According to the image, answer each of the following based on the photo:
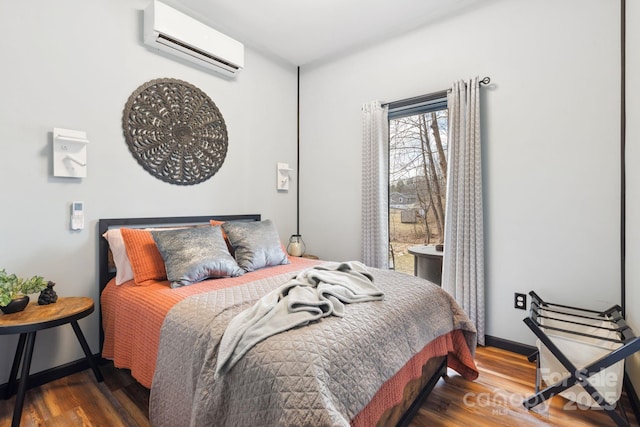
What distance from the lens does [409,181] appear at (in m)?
3.17

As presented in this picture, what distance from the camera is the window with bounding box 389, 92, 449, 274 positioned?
2.98 meters

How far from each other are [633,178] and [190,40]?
3.21 m

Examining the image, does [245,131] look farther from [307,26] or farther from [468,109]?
[468,109]

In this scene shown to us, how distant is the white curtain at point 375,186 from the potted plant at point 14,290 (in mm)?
2507

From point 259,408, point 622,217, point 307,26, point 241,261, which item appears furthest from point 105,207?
point 622,217

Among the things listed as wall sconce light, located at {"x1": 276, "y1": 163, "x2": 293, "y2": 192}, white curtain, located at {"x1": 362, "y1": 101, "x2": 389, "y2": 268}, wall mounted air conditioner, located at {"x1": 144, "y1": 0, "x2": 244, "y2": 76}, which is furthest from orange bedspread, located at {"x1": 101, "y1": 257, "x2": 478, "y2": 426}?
wall mounted air conditioner, located at {"x1": 144, "y1": 0, "x2": 244, "y2": 76}

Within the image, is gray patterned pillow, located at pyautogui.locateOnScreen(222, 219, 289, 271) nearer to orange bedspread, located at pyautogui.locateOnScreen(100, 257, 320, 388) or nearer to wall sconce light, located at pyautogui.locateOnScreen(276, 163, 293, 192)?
orange bedspread, located at pyautogui.locateOnScreen(100, 257, 320, 388)

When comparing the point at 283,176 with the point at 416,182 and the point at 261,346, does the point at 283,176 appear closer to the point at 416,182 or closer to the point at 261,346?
the point at 416,182

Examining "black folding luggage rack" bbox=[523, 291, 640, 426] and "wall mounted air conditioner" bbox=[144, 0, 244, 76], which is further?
"wall mounted air conditioner" bbox=[144, 0, 244, 76]

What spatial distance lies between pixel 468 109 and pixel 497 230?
39.7 inches

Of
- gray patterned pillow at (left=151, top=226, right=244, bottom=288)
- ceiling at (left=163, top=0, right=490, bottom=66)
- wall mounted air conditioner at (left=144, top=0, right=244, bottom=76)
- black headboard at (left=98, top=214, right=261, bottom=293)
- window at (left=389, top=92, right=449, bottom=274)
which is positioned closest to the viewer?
gray patterned pillow at (left=151, top=226, right=244, bottom=288)

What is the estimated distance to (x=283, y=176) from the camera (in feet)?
11.9

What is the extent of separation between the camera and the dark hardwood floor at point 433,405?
1.67 metres

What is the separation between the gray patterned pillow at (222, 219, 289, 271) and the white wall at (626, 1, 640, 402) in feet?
7.46
